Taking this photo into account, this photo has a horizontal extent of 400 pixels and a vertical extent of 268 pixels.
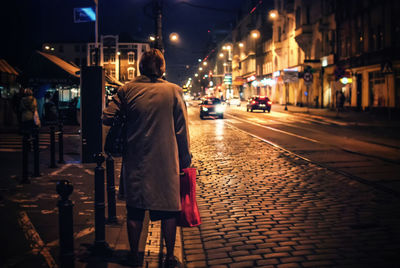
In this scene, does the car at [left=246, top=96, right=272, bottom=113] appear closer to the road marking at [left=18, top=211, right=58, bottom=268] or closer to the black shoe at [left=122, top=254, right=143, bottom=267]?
the road marking at [left=18, top=211, right=58, bottom=268]

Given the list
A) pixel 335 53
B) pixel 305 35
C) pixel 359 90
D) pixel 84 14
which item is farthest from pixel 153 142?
pixel 305 35

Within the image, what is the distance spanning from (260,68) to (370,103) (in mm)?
43010

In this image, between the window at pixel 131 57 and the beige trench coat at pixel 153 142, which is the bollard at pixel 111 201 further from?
the window at pixel 131 57

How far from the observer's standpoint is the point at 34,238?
15.7ft

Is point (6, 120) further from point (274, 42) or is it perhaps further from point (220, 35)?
point (220, 35)

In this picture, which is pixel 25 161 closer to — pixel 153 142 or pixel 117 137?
pixel 117 137

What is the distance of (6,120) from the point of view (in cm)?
2355

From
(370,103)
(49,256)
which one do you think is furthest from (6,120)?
(370,103)

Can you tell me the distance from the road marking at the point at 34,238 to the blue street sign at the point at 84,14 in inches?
554

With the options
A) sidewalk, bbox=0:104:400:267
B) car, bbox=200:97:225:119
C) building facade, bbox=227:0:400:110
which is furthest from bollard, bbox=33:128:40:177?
car, bbox=200:97:225:119

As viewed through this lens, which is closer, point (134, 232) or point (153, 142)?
point (153, 142)

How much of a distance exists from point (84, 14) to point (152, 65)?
15894 mm

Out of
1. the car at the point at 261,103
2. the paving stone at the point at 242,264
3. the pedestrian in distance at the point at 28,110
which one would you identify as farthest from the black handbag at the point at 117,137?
the car at the point at 261,103

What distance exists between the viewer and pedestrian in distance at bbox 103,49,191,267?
369 cm
